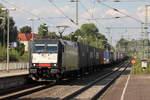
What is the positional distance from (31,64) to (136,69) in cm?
1995

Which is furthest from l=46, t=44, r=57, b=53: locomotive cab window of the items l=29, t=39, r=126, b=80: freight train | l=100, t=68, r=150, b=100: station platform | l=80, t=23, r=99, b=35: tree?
l=80, t=23, r=99, b=35: tree

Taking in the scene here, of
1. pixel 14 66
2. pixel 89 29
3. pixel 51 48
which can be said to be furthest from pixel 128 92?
pixel 89 29

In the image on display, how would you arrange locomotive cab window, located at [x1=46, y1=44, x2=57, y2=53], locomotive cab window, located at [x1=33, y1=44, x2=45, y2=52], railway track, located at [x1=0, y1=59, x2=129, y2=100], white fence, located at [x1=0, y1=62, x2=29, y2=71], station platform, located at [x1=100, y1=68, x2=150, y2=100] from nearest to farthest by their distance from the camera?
1. railway track, located at [x1=0, y1=59, x2=129, y2=100]
2. station platform, located at [x1=100, y1=68, x2=150, y2=100]
3. locomotive cab window, located at [x1=46, y1=44, x2=57, y2=53]
4. locomotive cab window, located at [x1=33, y1=44, x2=45, y2=52]
5. white fence, located at [x1=0, y1=62, x2=29, y2=71]

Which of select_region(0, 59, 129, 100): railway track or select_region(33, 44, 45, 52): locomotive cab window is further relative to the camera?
select_region(33, 44, 45, 52): locomotive cab window

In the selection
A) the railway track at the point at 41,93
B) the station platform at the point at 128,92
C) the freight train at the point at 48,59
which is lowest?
the station platform at the point at 128,92

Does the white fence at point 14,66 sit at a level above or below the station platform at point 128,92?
above

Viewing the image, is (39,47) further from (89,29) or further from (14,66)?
(89,29)

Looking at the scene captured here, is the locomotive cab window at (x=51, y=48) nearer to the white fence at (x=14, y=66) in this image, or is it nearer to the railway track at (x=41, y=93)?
the railway track at (x=41, y=93)

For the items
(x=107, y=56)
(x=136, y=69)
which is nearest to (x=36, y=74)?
(x=136, y=69)

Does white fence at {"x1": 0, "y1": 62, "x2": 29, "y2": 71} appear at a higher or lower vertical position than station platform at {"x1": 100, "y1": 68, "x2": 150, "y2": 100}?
higher

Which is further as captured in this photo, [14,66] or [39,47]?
[14,66]

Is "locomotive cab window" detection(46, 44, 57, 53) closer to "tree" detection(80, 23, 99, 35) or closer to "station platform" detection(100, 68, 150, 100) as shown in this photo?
"station platform" detection(100, 68, 150, 100)

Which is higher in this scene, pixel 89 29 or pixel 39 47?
pixel 89 29

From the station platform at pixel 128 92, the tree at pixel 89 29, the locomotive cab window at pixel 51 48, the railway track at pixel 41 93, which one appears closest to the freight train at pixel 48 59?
the locomotive cab window at pixel 51 48
